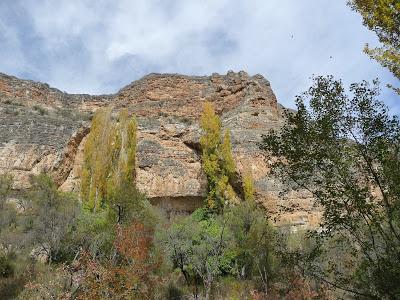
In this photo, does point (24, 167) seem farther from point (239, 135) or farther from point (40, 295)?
point (40, 295)

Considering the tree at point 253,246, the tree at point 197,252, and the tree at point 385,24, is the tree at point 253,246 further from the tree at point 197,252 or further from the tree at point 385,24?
the tree at point 385,24

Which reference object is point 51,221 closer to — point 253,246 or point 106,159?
point 106,159

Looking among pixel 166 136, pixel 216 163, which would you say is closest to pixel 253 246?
pixel 216 163

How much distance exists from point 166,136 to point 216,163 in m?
7.04

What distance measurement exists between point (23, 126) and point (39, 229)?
590 inches

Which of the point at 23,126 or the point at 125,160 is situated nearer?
the point at 125,160

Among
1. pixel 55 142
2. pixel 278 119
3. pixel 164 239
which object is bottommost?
pixel 164 239

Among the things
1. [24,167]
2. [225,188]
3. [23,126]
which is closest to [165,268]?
[225,188]

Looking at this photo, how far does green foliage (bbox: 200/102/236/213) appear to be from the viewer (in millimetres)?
29438

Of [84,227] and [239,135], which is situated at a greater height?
[239,135]

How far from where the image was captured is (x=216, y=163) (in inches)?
1213

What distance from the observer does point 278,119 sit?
1483 inches

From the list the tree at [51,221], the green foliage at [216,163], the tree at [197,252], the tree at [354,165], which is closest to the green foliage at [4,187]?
the tree at [51,221]

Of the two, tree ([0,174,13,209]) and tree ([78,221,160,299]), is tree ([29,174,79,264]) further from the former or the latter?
tree ([78,221,160,299])
